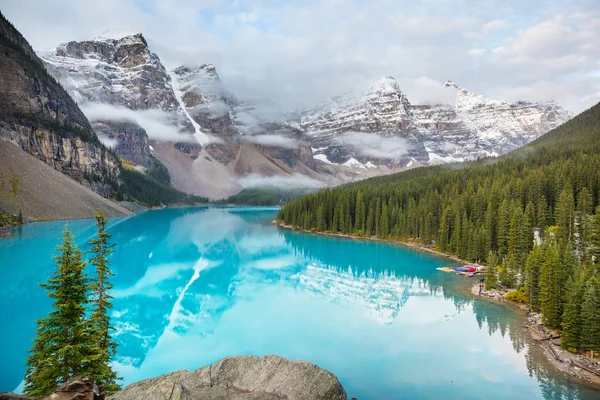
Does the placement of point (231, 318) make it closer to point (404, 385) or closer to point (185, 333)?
point (185, 333)

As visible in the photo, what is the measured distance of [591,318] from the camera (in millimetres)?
25469

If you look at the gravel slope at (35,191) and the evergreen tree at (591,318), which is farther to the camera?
the gravel slope at (35,191)

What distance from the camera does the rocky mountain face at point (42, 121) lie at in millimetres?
133712

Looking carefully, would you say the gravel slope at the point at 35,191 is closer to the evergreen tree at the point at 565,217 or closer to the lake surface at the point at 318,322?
the lake surface at the point at 318,322

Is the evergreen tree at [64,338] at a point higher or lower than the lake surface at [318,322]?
higher

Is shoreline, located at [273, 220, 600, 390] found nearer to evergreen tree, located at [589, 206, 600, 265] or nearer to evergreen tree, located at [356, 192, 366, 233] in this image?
evergreen tree, located at [589, 206, 600, 265]

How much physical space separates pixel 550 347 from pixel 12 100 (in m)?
164

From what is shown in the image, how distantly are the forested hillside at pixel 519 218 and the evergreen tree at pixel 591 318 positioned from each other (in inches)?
2.2

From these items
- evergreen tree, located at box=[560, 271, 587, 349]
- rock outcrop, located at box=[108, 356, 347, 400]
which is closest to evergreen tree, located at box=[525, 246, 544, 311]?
evergreen tree, located at box=[560, 271, 587, 349]

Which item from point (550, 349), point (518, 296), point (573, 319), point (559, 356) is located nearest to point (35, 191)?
point (518, 296)

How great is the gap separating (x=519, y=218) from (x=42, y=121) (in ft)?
506

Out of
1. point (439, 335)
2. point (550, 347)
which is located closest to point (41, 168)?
point (439, 335)

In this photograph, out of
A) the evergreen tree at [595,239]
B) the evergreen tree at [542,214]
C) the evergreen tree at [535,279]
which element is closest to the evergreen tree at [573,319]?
the evergreen tree at [535,279]

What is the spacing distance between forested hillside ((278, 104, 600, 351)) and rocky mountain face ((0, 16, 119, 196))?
8535 centimetres
